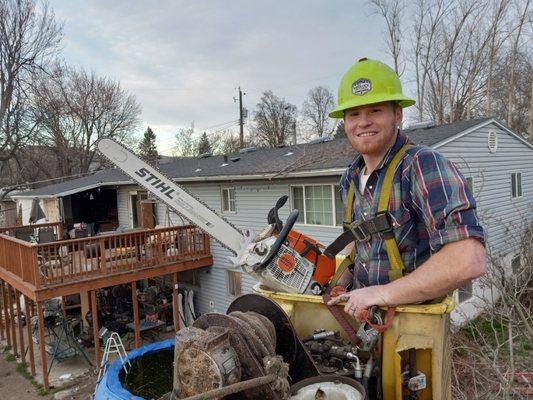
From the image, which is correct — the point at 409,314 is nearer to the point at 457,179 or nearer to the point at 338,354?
the point at 338,354

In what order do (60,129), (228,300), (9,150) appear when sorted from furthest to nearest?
(60,129), (9,150), (228,300)

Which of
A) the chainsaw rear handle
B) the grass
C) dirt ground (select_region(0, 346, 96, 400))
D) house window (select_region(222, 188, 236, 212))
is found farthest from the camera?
house window (select_region(222, 188, 236, 212))

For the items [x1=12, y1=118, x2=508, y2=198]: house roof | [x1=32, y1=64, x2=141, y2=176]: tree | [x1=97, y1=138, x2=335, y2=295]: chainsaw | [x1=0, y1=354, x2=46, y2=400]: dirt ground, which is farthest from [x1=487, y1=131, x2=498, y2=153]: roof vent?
[x1=32, y1=64, x2=141, y2=176]: tree

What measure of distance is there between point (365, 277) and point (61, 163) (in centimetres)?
3643

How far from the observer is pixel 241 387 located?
127 centimetres

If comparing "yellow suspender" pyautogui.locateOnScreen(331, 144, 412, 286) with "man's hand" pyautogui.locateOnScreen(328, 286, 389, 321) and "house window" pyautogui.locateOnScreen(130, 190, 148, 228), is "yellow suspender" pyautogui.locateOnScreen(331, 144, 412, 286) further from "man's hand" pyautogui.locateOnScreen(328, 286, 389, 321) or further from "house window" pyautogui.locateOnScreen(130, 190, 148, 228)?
"house window" pyautogui.locateOnScreen(130, 190, 148, 228)

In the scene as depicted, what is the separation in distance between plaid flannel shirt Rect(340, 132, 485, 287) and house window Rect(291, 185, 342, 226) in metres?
7.73

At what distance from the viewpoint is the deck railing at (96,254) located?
32.8 feet

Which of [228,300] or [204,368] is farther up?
[204,368]

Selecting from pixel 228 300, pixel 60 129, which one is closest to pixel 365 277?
pixel 228 300

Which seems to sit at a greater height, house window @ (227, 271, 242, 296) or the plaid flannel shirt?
the plaid flannel shirt

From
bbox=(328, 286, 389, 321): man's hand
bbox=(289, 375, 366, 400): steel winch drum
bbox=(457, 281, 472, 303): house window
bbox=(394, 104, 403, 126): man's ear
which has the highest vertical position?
bbox=(394, 104, 403, 126): man's ear

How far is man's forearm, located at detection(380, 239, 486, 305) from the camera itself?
4.45ft

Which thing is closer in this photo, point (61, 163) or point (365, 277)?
point (365, 277)
